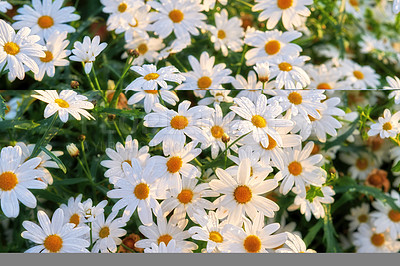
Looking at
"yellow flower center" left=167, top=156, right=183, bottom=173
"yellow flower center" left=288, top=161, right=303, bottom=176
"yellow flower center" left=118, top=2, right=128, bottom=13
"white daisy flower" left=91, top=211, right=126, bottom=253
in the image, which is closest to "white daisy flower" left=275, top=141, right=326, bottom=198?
"yellow flower center" left=288, top=161, right=303, bottom=176

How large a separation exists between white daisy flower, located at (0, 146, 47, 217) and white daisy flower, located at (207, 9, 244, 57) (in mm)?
550

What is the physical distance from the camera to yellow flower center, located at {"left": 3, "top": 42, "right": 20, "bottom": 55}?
93cm

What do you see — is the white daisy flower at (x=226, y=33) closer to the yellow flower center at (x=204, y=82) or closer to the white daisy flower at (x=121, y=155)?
the yellow flower center at (x=204, y=82)

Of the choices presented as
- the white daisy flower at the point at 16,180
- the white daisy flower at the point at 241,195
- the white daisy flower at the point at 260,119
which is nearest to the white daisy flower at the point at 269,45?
the white daisy flower at the point at 260,119

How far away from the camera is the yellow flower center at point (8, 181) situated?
2.67 feet

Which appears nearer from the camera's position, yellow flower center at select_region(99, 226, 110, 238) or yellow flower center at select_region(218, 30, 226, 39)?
yellow flower center at select_region(99, 226, 110, 238)

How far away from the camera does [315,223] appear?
1093 mm

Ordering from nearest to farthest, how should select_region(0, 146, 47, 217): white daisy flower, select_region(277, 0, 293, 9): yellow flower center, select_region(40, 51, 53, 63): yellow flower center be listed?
select_region(0, 146, 47, 217): white daisy flower
select_region(40, 51, 53, 63): yellow flower center
select_region(277, 0, 293, 9): yellow flower center

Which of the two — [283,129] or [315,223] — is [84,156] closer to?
[283,129]

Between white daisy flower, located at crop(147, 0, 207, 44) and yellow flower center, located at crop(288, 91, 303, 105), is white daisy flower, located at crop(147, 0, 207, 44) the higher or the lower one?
the higher one

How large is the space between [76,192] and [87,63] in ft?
0.96

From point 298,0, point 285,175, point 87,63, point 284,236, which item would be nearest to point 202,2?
point 298,0

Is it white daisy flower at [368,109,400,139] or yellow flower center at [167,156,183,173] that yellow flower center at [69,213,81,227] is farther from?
white daisy flower at [368,109,400,139]

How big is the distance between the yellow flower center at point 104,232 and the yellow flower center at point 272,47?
56cm
